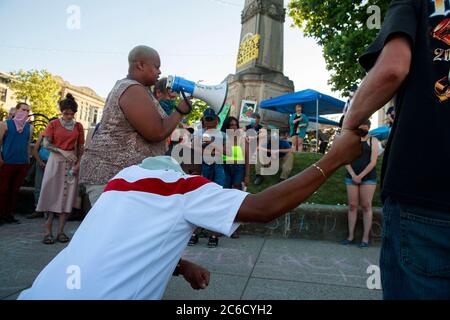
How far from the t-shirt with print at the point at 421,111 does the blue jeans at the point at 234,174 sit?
435 cm

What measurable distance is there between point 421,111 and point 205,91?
7.43ft

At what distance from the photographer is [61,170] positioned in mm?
4648

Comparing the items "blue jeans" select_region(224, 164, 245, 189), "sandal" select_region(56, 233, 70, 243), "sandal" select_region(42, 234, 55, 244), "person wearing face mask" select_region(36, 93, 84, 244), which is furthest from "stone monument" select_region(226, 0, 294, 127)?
"sandal" select_region(42, 234, 55, 244)

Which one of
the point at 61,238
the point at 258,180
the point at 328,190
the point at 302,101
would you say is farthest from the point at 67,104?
the point at 302,101

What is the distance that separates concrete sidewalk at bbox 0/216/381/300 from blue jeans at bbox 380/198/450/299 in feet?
5.90

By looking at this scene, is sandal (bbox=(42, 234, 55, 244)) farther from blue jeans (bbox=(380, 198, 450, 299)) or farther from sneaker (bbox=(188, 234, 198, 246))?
blue jeans (bbox=(380, 198, 450, 299))

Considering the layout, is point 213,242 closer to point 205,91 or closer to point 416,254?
point 205,91

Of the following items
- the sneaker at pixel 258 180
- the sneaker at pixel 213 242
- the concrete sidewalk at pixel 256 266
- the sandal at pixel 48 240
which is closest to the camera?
the concrete sidewalk at pixel 256 266

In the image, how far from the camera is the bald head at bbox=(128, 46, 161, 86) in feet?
7.83

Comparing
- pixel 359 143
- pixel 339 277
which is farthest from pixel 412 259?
pixel 339 277

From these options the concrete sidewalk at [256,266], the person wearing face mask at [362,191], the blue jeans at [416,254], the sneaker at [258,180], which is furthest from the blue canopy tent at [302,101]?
the blue jeans at [416,254]

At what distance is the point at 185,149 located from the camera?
5.60 metres

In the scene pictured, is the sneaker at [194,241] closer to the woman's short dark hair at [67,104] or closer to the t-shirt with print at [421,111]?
the woman's short dark hair at [67,104]

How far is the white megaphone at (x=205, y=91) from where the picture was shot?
10.4ft
